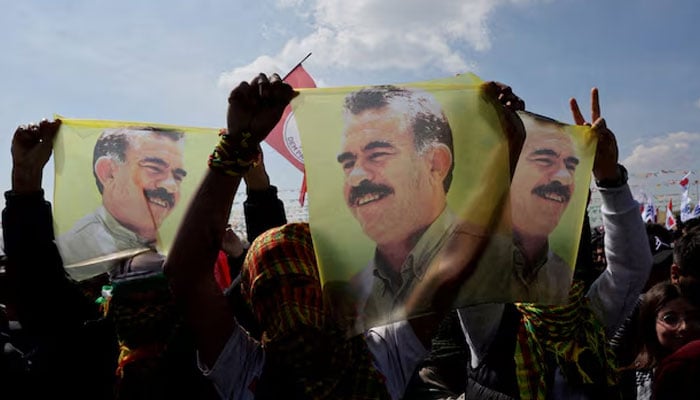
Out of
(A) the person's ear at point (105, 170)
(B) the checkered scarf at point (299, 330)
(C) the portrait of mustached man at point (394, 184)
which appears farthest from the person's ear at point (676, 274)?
(A) the person's ear at point (105, 170)

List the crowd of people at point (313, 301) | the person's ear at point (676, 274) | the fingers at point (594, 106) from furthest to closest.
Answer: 1. the person's ear at point (676, 274)
2. the fingers at point (594, 106)
3. the crowd of people at point (313, 301)

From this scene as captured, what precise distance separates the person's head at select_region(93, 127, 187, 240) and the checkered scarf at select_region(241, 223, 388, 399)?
0.89 m

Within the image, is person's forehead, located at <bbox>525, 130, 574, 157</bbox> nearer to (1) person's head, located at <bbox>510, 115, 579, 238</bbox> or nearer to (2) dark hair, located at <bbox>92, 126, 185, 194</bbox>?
(1) person's head, located at <bbox>510, 115, 579, 238</bbox>

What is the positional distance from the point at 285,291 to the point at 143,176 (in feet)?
3.63

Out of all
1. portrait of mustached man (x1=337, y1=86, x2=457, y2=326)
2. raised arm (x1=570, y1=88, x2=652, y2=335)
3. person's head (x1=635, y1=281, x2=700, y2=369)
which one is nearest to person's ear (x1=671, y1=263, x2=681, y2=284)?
person's head (x1=635, y1=281, x2=700, y2=369)

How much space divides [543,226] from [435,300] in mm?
538

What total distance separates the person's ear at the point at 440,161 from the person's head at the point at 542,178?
39 centimetres

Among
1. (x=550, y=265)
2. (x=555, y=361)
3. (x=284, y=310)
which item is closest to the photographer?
(x=284, y=310)

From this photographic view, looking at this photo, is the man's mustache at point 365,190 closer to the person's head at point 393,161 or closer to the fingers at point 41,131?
the person's head at point 393,161

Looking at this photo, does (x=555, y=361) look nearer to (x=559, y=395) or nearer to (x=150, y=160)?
(x=559, y=395)

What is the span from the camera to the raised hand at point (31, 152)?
249 centimetres

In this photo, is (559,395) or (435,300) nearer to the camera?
(435,300)

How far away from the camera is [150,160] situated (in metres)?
2.37

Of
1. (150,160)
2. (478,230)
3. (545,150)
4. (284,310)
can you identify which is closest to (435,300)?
(478,230)
